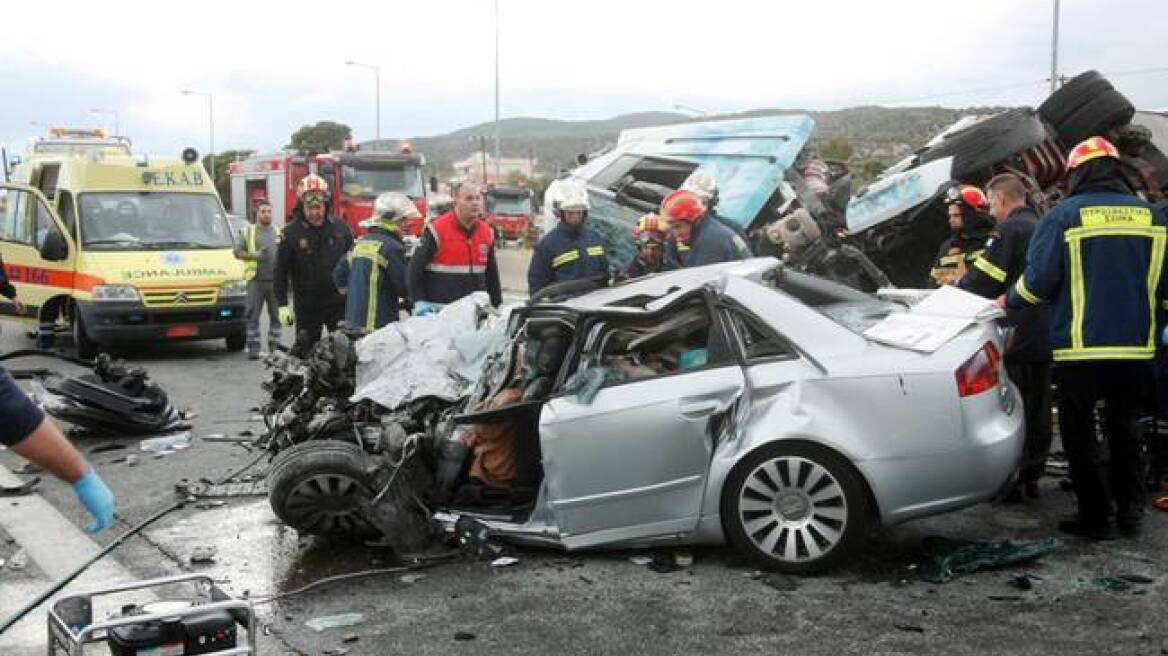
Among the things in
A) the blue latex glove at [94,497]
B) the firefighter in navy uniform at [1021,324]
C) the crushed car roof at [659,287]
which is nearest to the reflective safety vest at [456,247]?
the crushed car roof at [659,287]

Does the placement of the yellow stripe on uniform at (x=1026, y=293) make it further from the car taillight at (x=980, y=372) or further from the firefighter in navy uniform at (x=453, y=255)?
the firefighter in navy uniform at (x=453, y=255)

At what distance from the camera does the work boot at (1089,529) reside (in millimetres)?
5375

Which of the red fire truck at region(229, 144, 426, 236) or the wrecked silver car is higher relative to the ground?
the red fire truck at region(229, 144, 426, 236)

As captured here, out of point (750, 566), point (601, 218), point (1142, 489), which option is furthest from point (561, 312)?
point (601, 218)

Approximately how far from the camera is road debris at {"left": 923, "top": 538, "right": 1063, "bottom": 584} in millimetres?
4934

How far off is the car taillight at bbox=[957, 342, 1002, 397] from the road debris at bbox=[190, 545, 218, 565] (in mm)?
3579

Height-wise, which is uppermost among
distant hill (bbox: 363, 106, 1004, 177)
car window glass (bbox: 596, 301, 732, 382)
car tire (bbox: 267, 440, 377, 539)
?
distant hill (bbox: 363, 106, 1004, 177)

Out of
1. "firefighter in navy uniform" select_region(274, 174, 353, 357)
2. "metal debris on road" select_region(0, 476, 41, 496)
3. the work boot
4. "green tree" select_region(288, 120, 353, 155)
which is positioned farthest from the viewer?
"green tree" select_region(288, 120, 353, 155)

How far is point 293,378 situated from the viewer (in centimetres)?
624

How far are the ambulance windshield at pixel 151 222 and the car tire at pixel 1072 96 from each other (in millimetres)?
8800

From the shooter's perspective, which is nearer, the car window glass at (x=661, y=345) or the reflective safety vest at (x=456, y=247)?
the car window glass at (x=661, y=345)

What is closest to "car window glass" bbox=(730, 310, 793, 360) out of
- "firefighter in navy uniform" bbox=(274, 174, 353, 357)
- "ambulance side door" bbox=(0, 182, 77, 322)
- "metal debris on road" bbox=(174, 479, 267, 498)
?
"metal debris on road" bbox=(174, 479, 267, 498)

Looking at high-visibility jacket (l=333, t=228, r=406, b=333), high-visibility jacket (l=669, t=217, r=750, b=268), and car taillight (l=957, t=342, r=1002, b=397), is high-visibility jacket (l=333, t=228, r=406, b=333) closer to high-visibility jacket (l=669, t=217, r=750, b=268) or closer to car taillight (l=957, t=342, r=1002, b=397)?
high-visibility jacket (l=669, t=217, r=750, b=268)

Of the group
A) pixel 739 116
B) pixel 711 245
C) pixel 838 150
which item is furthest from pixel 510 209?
pixel 711 245
